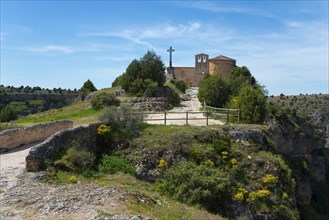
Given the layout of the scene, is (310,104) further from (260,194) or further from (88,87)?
(260,194)

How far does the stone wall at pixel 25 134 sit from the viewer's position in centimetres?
1722

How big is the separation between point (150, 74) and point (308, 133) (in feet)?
63.5

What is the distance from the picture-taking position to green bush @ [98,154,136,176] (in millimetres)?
15312

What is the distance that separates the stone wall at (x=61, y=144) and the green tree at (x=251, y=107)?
10190 mm

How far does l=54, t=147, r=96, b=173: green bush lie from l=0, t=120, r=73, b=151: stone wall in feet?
14.7

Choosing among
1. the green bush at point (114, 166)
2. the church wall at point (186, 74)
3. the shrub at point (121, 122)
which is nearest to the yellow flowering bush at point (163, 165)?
the green bush at point (114, 166)

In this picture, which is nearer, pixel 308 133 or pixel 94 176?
pixel 94 176

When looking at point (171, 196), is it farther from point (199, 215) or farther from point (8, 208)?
point (8, 208)

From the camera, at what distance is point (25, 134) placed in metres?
18.1

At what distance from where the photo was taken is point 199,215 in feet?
35.3

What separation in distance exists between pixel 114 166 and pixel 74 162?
2598 mm

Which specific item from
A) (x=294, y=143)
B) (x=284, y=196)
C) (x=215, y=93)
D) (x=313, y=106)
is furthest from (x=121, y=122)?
(x=313, y=106)

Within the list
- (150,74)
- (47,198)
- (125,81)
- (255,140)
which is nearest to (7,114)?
(125,81)

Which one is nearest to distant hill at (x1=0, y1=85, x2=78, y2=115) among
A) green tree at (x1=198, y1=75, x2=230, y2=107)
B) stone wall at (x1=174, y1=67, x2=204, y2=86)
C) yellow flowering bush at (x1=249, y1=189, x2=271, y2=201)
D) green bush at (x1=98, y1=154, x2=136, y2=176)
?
stone wall at (x1=174, y1=67, x2=204, y2=86)
